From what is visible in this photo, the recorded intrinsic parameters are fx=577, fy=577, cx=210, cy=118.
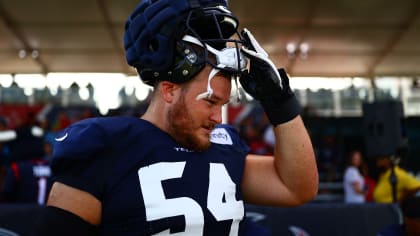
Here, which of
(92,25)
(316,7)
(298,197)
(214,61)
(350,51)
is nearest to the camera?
(214,61)

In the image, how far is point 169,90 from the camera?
1674 millimetres

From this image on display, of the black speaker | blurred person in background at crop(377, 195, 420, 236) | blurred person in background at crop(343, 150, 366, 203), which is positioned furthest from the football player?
blurred person in background at crop(343, 150, 366, 203)

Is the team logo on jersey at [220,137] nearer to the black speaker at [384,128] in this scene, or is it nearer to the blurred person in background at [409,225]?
the blurred person in background at [409,225]

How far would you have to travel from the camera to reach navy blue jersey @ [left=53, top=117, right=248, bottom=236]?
1.52 m

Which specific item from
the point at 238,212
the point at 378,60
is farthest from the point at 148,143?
the point at 378,60

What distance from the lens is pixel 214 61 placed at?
162 centimetres

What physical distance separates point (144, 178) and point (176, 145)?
0.15 metres

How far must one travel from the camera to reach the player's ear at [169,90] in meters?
1.66

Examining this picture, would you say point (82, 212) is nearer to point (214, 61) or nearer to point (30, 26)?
point (214, 61)

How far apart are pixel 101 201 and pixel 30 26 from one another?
8544mm

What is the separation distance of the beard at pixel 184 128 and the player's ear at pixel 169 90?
3 cm

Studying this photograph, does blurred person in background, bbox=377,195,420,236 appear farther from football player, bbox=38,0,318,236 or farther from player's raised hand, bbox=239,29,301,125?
player's raised hand, bbox=239,29,301,125

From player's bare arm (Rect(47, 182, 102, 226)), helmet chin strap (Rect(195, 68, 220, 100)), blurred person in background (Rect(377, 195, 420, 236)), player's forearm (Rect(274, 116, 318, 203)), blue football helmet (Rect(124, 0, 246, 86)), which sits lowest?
blurred person in background (Rect(377, 195, 420, 236))

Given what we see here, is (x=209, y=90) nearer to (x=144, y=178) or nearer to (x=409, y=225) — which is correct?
(x=144, y=178)
